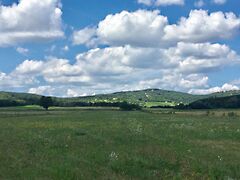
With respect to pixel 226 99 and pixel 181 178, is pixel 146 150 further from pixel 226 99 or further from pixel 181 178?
pixel 226 99

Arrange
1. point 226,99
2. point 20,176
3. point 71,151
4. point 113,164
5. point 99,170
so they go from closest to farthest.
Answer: point 20,176 → point 99,170 → point 113,164 → point 71,151 → point 226,99

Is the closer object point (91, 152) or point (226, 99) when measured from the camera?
point (91, 152)

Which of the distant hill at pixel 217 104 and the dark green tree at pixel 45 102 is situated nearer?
the dark green tree at pixel 45 102

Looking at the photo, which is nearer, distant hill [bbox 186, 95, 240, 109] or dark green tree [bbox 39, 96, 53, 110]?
dark green tree [bbox 39, 96, 53, 110]

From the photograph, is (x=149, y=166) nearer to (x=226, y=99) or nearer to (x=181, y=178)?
(x=181, y=178)

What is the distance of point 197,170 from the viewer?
17.5m

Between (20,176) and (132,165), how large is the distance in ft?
16.0

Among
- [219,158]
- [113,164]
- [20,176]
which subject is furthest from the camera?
[219,158]

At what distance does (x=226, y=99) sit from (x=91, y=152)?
164869 mm

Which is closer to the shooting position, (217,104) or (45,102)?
(45,102)

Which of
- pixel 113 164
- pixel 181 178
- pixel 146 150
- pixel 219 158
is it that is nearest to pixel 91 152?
pixel 146 150

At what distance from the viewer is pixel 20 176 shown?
15.6 metres

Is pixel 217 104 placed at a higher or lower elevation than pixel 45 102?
lower

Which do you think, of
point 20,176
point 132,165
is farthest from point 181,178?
point 20,176
